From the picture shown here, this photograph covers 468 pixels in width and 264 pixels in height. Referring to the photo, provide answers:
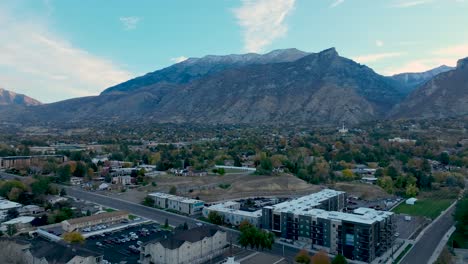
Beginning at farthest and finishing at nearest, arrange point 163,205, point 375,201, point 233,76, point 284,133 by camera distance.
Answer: point 233,76 < point 284,133 < point 375,201 < point 163,205

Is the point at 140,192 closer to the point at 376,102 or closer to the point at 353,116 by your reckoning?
the point at 353,116

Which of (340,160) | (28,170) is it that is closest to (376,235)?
(340,160)

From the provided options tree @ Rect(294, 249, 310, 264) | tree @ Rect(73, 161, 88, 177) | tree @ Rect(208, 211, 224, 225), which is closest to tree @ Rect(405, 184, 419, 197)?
tree @ Rect(208, 211, 224, 225)

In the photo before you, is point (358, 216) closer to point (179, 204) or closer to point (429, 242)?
point (429, 242)

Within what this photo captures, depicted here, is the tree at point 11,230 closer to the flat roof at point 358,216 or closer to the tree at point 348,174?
the flat roof at point 358,216

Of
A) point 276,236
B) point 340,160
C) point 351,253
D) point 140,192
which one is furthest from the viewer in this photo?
point 340,160

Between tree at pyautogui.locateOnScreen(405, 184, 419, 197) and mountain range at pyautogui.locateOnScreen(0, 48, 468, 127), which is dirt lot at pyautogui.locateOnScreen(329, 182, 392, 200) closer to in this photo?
tree at pyautogui.locateOnScreen(405, 184, 419, 197)

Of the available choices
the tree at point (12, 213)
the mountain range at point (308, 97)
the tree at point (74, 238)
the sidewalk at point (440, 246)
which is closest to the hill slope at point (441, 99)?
the mountain range at point (308, 97)
